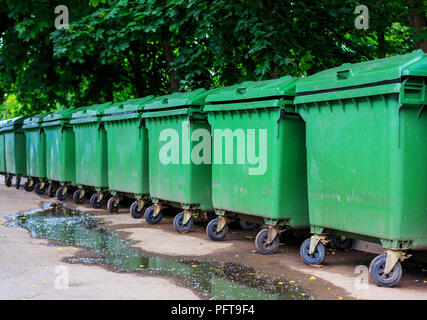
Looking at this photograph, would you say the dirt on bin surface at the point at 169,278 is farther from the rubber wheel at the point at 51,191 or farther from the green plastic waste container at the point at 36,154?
the green plastic waste container at the point at 36,154

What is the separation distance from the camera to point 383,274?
192 inches

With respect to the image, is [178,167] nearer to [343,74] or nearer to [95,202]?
[343,74]

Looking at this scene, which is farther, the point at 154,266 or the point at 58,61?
the point at 58,61

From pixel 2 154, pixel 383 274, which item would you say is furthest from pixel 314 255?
pixel 2 154

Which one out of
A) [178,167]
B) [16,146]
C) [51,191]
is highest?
[16,146]

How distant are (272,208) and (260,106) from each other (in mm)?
1084

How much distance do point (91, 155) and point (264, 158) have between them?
5026 millimetres

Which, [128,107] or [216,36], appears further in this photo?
[216,36]

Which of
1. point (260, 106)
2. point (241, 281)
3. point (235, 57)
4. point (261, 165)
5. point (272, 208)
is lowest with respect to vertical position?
point (241, 281)

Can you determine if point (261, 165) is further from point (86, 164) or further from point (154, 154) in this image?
point (86, 164)

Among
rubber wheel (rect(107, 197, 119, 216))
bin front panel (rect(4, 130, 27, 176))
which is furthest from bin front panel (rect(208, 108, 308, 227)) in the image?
bin front panel (rect(4, 130, 27, 176))

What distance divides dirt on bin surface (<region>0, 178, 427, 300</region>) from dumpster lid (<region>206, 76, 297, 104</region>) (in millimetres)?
1687
